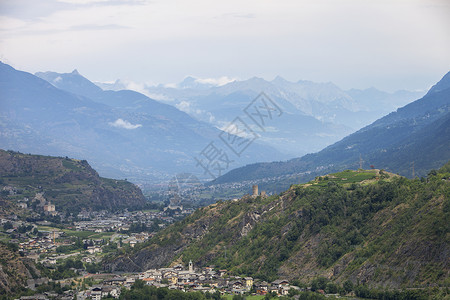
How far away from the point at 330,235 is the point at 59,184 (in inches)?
4287

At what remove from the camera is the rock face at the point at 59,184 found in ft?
566

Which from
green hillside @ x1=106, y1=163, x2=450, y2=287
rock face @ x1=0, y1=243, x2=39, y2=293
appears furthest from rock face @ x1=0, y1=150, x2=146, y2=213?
rock face @ x1=0, y1=243, x2=39, y2=293

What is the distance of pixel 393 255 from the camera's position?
74.4 meters

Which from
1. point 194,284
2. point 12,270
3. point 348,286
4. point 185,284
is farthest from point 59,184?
point 348,286

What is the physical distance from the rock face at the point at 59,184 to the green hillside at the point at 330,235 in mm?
60904

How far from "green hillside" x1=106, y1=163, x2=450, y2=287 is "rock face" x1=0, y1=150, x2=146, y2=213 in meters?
60.9

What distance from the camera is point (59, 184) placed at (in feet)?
603

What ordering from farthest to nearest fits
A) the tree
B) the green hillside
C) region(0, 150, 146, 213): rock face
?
region(0, 150, 146, 213): rock face < the green hillside < the tree

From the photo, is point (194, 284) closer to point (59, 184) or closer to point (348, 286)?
point (348, 286)

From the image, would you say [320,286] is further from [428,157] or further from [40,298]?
[428,157]

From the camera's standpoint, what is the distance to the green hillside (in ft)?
240

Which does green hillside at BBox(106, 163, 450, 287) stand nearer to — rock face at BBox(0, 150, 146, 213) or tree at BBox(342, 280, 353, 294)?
tree at BBox(342, 280, 353, 294)

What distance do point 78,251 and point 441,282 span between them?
222 feet

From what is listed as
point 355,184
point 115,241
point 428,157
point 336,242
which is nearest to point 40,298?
point 336,242
